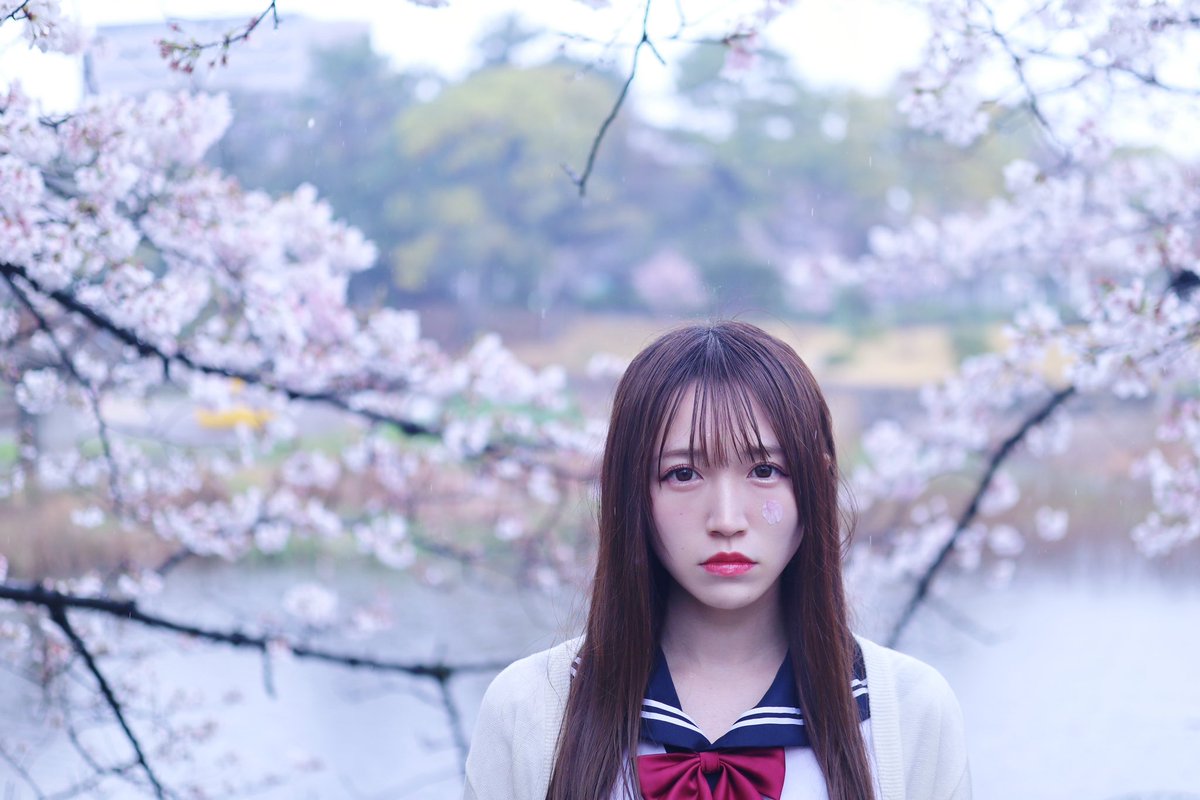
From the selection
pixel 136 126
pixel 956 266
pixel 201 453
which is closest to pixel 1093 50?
pixel 136 126

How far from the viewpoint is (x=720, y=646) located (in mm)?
1203

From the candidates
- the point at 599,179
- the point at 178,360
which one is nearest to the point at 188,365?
the point at 178,360

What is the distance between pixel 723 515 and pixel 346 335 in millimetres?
2140

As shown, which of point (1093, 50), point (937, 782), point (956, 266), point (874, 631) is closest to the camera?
point (937, 782)

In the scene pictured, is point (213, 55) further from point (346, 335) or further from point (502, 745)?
point (502, 745)

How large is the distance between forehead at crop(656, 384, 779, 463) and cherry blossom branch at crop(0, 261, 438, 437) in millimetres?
1478

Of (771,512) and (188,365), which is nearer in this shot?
(771,512)

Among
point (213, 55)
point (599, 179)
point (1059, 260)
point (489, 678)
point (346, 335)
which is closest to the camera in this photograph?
point (213, 55)

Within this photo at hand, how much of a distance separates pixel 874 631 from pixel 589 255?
453 cm

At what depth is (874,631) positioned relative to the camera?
4.71m

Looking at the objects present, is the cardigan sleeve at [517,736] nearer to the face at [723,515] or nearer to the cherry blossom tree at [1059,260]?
the face at [723,515]

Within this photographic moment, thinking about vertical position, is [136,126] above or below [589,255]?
below

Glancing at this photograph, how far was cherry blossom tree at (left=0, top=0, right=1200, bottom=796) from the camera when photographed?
207cm

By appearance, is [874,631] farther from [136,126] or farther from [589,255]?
[589,255]
